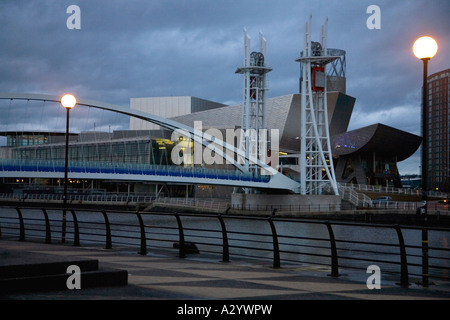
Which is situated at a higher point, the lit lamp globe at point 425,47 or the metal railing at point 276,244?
the lit lamp globe at point 425,47

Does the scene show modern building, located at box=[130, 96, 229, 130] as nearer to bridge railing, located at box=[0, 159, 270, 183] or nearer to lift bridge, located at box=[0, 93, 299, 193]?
lift bridge, located at box=[0, 93, 299, 193]

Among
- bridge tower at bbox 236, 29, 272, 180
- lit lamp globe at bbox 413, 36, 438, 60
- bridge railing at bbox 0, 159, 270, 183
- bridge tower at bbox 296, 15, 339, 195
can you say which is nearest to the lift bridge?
bridge railing at bbox 0, 159, 270, 183

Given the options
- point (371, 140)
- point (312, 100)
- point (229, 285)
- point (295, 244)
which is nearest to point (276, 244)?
point (295, 244)

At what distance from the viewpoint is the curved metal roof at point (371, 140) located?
9606 centimetres

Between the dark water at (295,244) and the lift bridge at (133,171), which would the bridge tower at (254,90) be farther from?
the dark water at (295,244)

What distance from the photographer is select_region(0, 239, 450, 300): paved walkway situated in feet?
28.5

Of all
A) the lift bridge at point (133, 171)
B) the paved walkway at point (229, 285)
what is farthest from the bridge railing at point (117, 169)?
the paved walkway at point (229, 285)

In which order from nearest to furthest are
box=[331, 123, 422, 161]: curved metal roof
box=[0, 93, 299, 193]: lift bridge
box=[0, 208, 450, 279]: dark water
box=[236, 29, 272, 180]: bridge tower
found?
box=[0, 208, 450, 279]: dark water → box=[0, 93, 299, 193]: lift bridge → box=[236, 29, 272, 180]: bridge tower → box=[331, 123, 422, 161]: curved metal roof

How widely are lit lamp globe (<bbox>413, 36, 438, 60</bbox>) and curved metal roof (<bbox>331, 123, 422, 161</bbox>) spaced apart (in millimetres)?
84884

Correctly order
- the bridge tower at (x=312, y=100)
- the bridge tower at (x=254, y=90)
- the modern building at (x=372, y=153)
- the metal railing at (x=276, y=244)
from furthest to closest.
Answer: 1. the modern building at (x=372, y=153)
2. the bridge tower at (x=254, y=90)
3. the bridge tower at (x=312, y=100)
4. the metal railing at (x=276, y=244)

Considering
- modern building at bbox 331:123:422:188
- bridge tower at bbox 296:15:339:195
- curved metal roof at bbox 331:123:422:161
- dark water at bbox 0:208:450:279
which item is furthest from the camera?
modern building at bbox 331:123:422:188

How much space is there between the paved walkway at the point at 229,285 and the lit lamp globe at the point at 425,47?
184 inches

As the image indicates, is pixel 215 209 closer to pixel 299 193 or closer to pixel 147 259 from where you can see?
pixel 299 193
